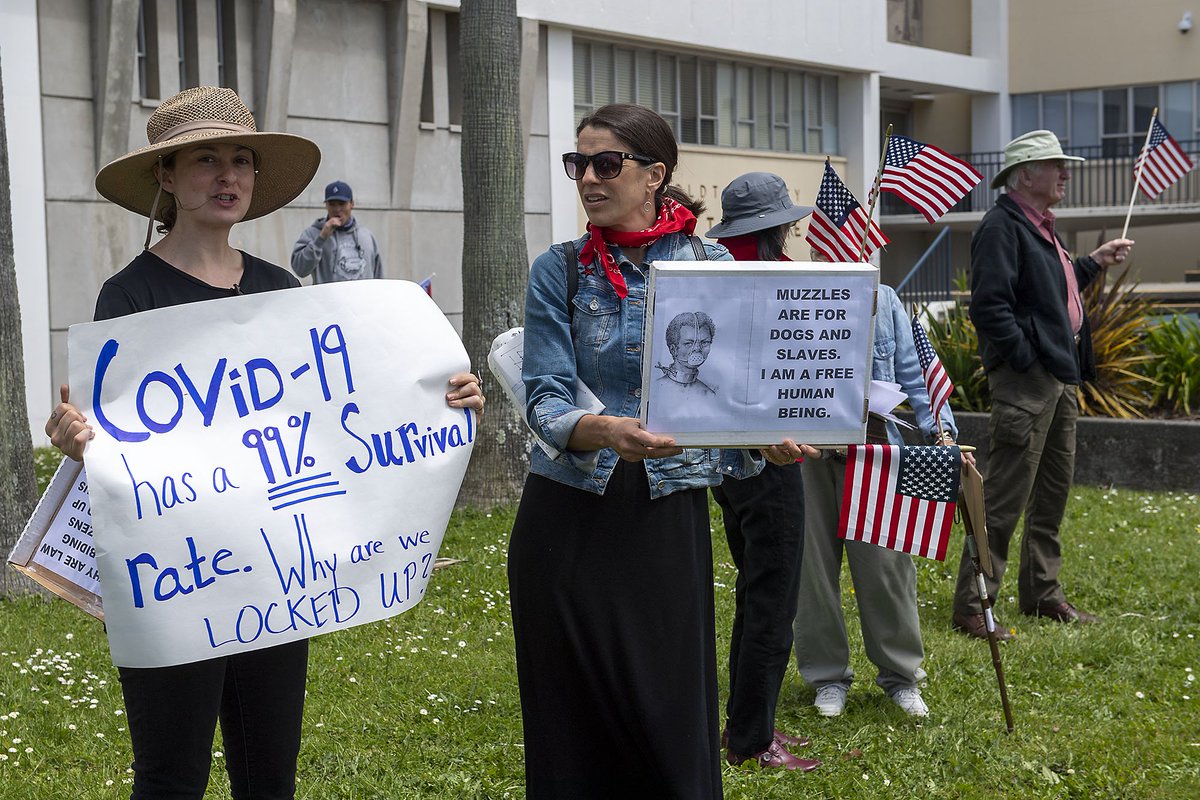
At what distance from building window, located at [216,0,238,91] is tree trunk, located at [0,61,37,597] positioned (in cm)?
1267

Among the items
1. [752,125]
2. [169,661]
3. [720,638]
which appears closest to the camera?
[169,661]

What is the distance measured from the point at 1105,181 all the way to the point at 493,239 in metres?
29.2

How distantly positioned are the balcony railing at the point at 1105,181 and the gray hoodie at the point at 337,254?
966 inches

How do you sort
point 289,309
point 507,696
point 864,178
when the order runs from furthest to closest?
point 864,178
point 507,696
point 289,309

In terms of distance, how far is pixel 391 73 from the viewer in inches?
847

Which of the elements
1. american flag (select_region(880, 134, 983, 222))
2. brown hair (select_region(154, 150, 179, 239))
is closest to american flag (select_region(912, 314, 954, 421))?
american flag (select_region(880, 134, 983, 222))

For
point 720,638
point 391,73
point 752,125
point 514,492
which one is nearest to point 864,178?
point 752,125

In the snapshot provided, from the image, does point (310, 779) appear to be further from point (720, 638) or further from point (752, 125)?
point (752, 125)

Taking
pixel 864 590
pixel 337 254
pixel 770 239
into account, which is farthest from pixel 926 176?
pixel 337 254

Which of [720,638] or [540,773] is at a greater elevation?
[540,773]

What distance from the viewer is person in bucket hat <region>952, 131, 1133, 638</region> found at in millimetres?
6883

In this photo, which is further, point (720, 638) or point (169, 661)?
point (720, 638)

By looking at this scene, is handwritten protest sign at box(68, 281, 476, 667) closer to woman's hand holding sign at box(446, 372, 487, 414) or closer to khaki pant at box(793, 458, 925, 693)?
woman's hand holding sign at box(446, 372, 487, 414)

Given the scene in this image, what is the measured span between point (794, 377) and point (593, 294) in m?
0.55
